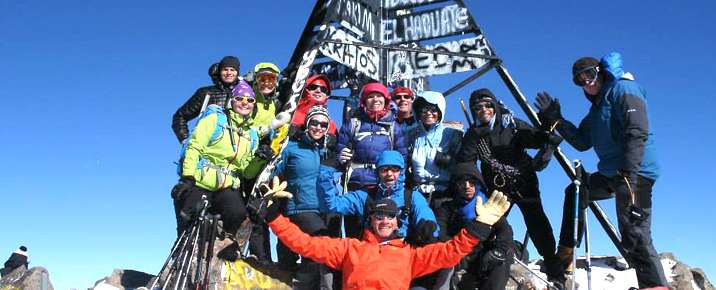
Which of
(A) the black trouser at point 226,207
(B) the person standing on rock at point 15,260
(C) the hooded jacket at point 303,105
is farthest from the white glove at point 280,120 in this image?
(B) the person standing on rock at point 15,260

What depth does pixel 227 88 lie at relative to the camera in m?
9.09

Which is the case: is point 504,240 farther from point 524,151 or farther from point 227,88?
point 227,88

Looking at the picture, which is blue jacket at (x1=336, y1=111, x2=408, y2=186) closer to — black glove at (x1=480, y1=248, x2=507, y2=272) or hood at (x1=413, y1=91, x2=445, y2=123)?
hood at (x1=413, y1=91, x2=445, y2=123)

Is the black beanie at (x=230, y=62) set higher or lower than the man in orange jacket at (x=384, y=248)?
higher

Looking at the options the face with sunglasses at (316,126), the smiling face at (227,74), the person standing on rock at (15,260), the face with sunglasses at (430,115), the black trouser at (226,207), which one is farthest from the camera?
the person standing on rock at (15,260)

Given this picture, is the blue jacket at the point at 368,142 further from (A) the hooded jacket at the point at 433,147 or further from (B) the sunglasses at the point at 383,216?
(B) the sunglasses at the point at 383,216

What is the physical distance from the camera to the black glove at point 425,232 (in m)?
6.70

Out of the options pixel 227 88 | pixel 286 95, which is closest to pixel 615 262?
pixel 286 95

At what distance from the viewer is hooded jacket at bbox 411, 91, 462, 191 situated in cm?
797

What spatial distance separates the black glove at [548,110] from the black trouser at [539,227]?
37.7 inches

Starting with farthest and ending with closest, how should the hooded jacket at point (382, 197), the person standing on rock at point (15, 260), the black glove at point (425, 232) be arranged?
1. the person standing on rock at point (15, 260)
2. the hooded jacket at point (382, 197)
3. the black glove at point (425, 232)

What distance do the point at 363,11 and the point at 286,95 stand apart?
3618mm

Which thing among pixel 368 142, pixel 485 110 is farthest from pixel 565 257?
pixel 368 142

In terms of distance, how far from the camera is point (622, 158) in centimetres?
649
